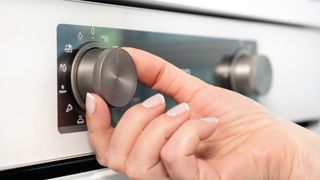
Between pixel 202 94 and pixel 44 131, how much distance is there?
0.53ft

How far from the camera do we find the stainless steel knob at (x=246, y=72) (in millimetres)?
470

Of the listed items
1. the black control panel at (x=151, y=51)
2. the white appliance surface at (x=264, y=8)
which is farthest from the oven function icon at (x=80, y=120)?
the white appliance surface at (x=264, y=8)

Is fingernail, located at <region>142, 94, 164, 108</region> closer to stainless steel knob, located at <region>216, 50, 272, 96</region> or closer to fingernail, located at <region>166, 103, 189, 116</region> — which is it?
fingernail, located at <region>166, 103, 189, 116</region>

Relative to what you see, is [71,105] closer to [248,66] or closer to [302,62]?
[248,66]

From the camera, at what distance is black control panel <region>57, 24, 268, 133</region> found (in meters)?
0.31

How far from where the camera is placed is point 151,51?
380 mm

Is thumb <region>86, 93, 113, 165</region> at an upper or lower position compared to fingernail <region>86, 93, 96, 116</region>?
lower

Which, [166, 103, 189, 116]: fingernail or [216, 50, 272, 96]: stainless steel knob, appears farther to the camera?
[216, 50, 272, 96]: stainless steel knob

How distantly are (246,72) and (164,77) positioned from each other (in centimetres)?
13

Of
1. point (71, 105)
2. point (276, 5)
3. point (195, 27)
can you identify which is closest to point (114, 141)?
point (71, 105)

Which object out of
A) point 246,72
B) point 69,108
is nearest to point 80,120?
point 69,108

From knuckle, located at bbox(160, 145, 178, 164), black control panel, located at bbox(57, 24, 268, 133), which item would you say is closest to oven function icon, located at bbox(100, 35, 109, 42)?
black control panel, located at bbox(57, 24, 268, 133)

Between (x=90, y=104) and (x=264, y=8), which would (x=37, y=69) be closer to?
(x=90, y=104)

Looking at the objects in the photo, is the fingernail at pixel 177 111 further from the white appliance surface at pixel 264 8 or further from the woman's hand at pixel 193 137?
the white appliance surface at pixel 264 8
